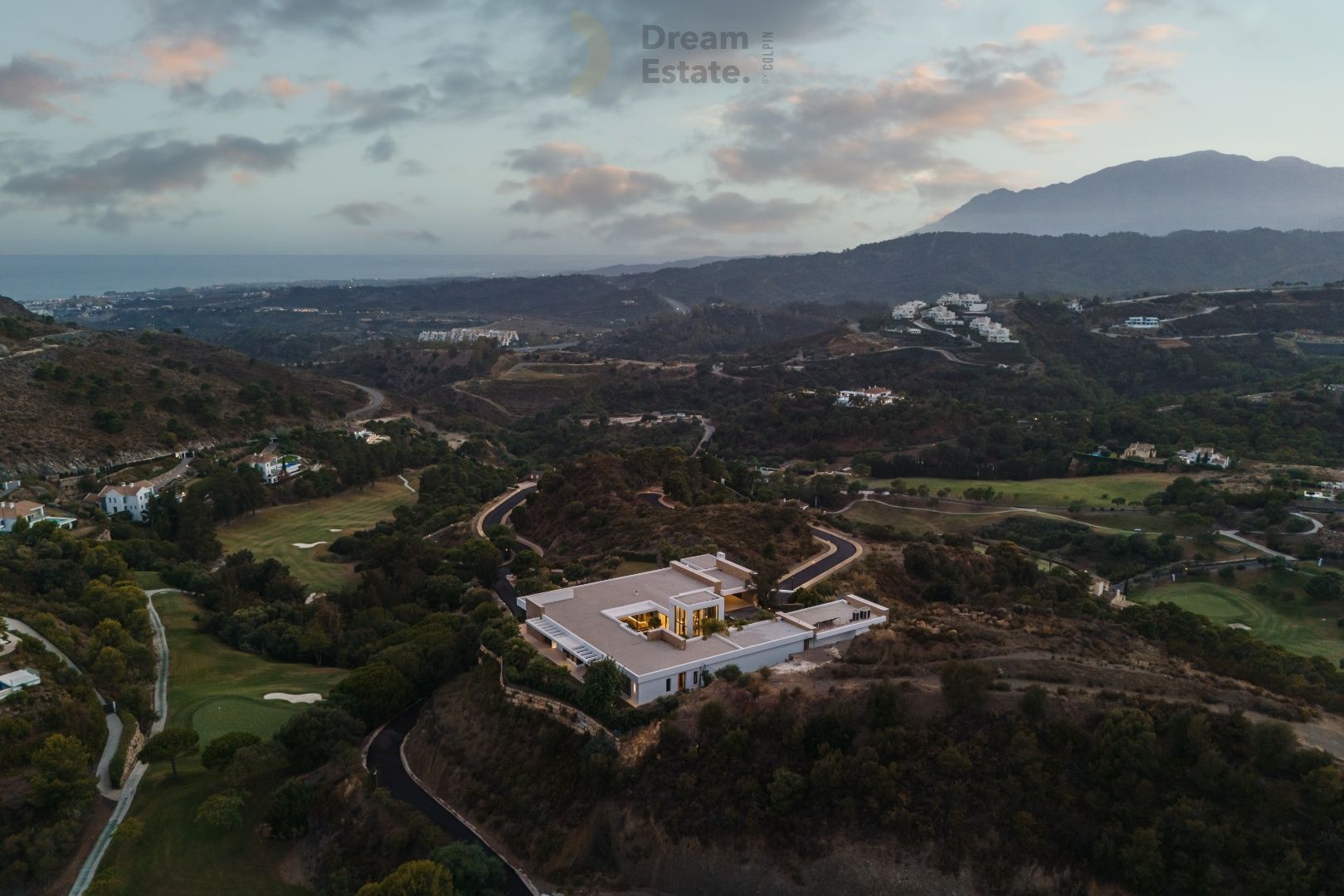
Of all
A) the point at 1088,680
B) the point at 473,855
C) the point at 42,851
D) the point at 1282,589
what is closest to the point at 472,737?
the point at 473,855

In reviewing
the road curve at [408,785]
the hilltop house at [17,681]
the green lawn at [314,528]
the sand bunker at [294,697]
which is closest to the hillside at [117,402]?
the green lawn at [314,528]

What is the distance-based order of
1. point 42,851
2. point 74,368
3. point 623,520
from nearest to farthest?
point 42,851 → point 623,520 → point 74,368

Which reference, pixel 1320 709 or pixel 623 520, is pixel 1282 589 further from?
pixel 623 520

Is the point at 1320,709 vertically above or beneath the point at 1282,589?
above

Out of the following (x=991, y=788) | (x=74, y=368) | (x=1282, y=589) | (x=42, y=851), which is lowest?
(x=1282, y=589)

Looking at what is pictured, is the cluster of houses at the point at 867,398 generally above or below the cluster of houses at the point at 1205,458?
above

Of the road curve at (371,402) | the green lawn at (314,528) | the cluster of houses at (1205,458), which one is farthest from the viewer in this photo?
the road curve at (371,402)

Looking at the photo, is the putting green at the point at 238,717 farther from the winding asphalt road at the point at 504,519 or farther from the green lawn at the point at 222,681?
the winding asphalt road at the point at 504,519
